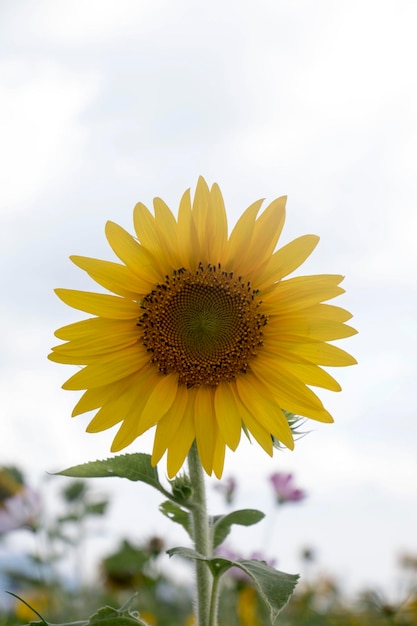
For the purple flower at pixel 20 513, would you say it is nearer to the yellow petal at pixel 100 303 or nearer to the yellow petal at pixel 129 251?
the yellow petal at pixel 100 303

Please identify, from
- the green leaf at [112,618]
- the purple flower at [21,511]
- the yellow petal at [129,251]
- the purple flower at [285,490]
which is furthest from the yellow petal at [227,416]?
the purple flower at [21,511]

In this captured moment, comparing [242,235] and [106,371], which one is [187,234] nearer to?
[242,235]

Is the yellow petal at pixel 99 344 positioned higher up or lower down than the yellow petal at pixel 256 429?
higher up

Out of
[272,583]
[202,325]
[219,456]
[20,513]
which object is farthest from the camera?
[20,513]

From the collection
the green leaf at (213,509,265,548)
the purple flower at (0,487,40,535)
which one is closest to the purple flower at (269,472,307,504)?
the purple flower at (0,487,40,535)

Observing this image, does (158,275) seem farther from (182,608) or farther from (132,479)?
(182,608)

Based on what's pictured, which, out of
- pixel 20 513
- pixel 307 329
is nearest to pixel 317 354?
pixel 307 329
